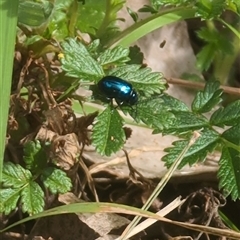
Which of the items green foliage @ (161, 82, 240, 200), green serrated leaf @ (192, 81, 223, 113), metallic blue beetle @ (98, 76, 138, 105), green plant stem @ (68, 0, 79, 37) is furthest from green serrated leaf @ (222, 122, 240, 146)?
green plant stem @ (68, 0, 79, 37)

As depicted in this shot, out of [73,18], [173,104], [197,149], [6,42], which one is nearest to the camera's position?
[6,42]

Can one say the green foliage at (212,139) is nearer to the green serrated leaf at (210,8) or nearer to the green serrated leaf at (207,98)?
the green serrated leaf at (207,98)

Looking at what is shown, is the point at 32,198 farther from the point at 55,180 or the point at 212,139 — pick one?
the point at 212,139

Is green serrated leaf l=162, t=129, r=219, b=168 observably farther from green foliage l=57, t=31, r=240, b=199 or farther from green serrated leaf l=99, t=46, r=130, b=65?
green serrated leaf l=99, t=46, r=130, b=65

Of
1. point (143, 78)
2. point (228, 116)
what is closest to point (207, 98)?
point (228, 116)

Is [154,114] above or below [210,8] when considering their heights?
below

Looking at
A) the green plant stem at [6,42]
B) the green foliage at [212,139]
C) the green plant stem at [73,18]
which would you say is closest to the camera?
the green plant stem at [6,42]

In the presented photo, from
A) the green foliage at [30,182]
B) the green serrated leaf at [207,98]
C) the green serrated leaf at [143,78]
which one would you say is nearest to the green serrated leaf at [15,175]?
the green foliage at [30,182]

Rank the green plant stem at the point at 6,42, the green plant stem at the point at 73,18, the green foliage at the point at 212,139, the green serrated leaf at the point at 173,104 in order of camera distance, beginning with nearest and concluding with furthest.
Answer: the green plant stem at the point at 6,42 < the green foliage at the point at 212,139 < the green serrated leaf at the point at 173,104 < the green plant stem at the point at 73,18
